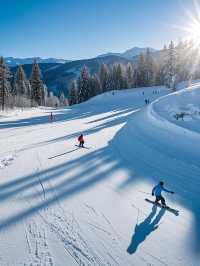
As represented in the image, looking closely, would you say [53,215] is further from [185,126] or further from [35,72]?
[35,72]

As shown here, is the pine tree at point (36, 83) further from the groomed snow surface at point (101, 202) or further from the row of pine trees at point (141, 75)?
the groomed snow surface at point (101, 202)

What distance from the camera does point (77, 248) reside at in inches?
311

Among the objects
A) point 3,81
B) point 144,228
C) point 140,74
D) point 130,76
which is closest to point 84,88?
point 140,74

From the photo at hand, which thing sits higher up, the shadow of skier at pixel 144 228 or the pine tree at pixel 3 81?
the pine tree at pixel 3 81

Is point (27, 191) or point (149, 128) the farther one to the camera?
point (149, 128)

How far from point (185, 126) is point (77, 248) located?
17281 millimetres

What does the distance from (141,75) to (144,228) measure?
9085cm

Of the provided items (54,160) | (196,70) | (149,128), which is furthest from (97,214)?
(196,70)

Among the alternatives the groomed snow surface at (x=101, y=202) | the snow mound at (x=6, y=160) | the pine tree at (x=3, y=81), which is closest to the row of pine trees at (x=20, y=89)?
the pine tree at (x=3, y=81)

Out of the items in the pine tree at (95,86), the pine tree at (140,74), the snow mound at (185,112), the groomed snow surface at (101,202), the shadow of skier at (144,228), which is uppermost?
the pine tree at (140,74)

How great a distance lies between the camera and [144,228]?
30.3ft

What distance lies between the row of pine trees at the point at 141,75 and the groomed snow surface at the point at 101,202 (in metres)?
62.7

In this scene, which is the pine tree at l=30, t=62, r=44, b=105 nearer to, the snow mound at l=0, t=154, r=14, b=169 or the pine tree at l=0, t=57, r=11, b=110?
the pine tree at l=0, t=57, r=11, b=110

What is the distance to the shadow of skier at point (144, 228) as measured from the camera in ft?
26.9
